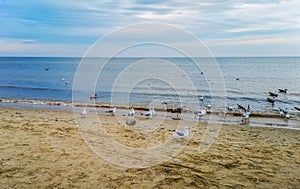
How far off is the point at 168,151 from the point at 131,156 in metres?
1.12

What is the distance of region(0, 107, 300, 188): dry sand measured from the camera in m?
4.93

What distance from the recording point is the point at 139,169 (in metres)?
5.62

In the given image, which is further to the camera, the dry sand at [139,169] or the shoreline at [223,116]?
the shoreline at [223,116]

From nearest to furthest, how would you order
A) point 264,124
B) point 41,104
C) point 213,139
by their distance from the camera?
point 213,139
point 264,124
point 41,104

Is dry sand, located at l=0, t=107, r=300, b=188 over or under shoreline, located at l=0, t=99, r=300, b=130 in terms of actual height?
under

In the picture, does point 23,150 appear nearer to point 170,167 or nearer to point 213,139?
point 170,167

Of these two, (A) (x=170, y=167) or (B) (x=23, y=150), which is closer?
(A) (x=170, y=167)

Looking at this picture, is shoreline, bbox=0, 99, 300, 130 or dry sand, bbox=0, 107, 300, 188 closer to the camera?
dry sand, bbox=0, 107, 300, 188

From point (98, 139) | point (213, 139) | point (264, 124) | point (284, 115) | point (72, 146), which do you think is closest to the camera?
point (72, 146)

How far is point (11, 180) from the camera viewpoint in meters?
4.80

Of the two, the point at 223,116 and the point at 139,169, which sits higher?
the point at 223,116

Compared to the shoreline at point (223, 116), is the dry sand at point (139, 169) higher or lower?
lower

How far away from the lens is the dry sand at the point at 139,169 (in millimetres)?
4934

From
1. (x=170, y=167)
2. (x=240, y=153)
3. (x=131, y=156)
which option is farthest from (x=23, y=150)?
(x=240, y=153)
